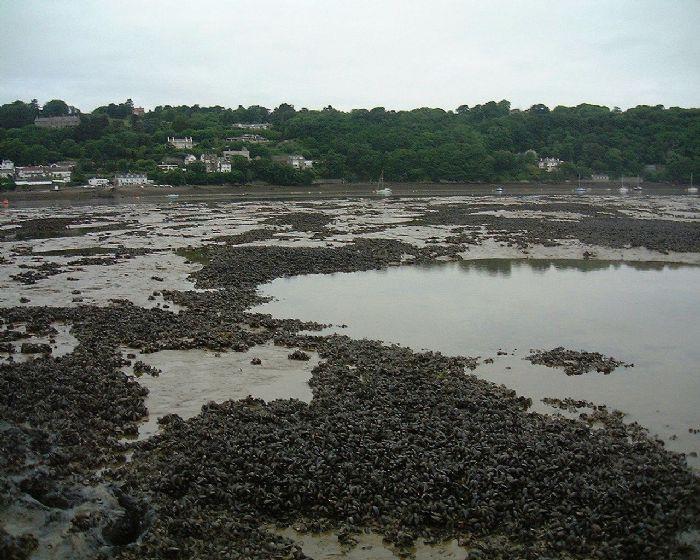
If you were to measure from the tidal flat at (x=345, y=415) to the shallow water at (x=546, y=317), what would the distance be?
110mm

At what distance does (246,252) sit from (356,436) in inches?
976

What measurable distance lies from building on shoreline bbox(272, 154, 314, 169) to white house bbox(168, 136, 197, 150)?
25508mm

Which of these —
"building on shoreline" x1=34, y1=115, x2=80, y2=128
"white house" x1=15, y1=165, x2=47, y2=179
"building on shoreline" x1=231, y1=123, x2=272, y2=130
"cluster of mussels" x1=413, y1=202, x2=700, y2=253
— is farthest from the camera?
"building on shoreline" x1=231, y1=123, x2=272, y2=130

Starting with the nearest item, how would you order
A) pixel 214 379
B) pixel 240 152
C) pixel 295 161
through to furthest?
pixel 214 379, pixel 295 161, pixel 240 152

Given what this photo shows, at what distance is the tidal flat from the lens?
8289mm

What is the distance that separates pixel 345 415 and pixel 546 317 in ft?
38.1

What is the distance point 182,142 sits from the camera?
145 m

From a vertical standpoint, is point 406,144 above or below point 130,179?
above

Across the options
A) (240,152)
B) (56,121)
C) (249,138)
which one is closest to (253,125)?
(249,138)

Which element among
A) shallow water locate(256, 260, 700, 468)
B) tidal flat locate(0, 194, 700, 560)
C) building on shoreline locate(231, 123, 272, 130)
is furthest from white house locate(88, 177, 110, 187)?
building on shoreline locate(231, 123, 272, 130)

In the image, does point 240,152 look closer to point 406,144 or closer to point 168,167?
point 168,167

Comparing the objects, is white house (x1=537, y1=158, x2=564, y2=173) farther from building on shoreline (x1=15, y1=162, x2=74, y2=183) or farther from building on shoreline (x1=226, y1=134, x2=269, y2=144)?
building on shoreline (x1=15, y1=162, x2=74, y2=183)

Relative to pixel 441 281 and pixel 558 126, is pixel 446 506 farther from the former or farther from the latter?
pixel 558 126

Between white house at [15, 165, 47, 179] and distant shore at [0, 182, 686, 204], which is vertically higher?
white house at [15, 165, 47, 179]
